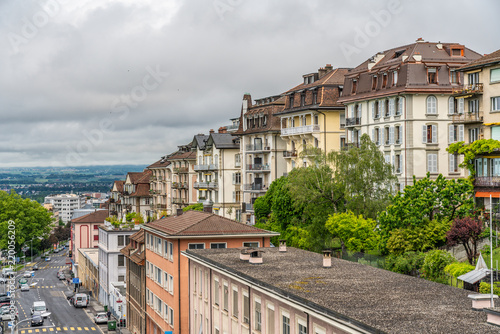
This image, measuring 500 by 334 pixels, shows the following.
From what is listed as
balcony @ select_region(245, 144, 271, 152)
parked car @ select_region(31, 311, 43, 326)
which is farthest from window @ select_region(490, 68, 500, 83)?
parked car @ select_region(31, 311, 43, 326)

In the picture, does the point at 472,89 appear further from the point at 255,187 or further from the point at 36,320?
the point at 36,320

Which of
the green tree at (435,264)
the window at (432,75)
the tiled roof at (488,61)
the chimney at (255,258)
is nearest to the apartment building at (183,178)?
the window at (432,75)

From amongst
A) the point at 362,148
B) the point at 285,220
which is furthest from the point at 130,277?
the point at 362,148

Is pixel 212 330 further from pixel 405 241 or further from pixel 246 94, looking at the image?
pixel 246 94

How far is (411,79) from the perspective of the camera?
207 ft

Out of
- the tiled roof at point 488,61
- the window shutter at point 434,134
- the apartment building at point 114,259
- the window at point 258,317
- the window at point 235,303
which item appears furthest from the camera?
the apartment building at point 114,259

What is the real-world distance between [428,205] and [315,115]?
107 ft

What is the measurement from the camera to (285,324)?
2838 centimetres

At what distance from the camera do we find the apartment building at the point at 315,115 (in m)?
78.5

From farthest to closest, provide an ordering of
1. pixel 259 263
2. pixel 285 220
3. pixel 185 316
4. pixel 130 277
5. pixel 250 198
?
1. pixel 250 198
2. pixel 130 277
3. pixel 285 220
4. pixel 185 316
5. pixel 259 263

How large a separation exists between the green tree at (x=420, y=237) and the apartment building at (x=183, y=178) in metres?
70.8

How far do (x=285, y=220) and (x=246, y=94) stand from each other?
117 ft

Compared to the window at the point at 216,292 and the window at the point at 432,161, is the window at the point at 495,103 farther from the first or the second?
the window at the point at 216,292

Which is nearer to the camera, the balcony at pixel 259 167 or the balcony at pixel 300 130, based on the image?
the balcony at pixel 300 130
